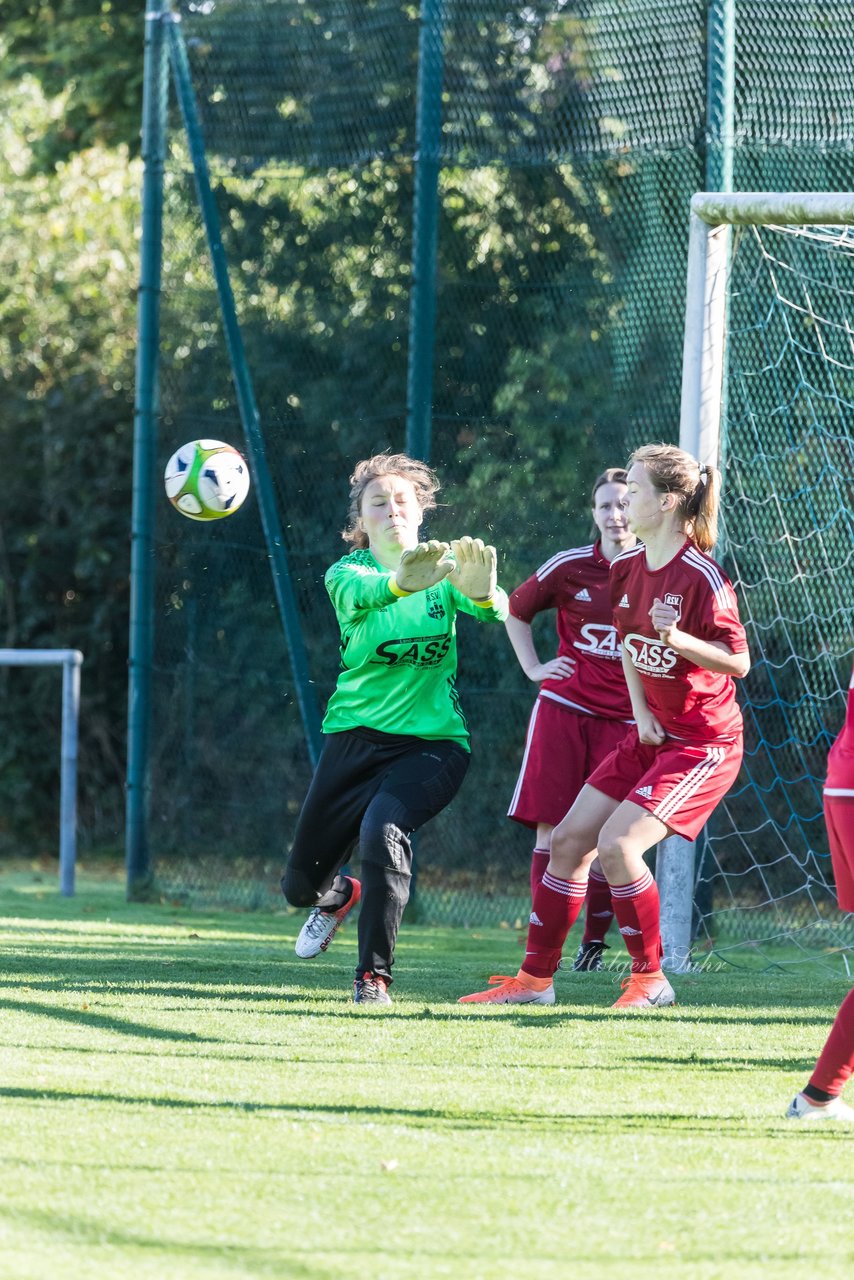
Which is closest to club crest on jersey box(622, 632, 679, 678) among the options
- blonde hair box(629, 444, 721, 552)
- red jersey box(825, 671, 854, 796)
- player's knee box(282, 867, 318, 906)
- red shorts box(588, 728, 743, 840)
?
red shorts box(588, 728, 743, 840)

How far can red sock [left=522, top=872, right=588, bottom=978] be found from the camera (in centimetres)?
596

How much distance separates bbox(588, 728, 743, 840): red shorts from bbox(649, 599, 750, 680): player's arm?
0.96 feet

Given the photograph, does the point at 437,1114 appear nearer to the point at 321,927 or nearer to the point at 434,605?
the point at 434,605

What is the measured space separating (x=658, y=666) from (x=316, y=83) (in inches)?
200

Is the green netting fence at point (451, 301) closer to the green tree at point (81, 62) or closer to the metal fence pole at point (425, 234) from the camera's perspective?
the metal fence pole at point (425, 234)

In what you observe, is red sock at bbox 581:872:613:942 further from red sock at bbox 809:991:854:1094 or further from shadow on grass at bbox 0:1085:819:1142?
red sock at bbox 809:991:854:1094

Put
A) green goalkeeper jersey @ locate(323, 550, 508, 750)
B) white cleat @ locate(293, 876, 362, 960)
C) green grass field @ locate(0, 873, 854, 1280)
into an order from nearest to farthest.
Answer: green grass field @ locate(0, 873, 854, 1280)
green goalkeeper jersey @ locate(323, 550, 508, 750)
white cleat @ locate(293, 876, 362, 960)

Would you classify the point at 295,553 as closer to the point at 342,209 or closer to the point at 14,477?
the point at 342,209

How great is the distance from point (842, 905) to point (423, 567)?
176 centimetres

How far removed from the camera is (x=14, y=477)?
43.9 feet

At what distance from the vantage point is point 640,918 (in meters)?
5.82

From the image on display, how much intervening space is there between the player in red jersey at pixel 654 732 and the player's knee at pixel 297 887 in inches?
27.9

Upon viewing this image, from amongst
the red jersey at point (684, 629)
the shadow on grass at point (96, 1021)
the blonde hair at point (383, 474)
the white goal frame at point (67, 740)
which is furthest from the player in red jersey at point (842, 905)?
the white goal frame at point (67, 740)

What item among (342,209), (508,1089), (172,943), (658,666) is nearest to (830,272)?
(342,209)
